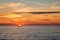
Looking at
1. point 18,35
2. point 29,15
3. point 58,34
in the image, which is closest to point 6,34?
point 18,35

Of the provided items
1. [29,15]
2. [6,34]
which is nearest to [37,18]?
[29,15]

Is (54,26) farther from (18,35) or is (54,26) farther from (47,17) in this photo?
(18,35)

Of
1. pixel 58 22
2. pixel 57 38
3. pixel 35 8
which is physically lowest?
pixel 57 38

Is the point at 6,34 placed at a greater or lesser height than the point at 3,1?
lesser

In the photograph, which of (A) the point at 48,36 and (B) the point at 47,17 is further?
(A) the point at 48,36

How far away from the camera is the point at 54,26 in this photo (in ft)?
2.80

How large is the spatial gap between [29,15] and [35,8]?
0.19 feet

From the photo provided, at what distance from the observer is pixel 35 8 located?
0.70m

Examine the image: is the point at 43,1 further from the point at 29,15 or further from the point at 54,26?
the point at 54,26

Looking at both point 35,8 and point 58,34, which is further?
point 58,34

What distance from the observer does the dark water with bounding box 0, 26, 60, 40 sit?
0.87m

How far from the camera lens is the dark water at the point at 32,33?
0.87 m

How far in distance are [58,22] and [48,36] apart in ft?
0.50

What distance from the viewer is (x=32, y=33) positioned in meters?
0.88
